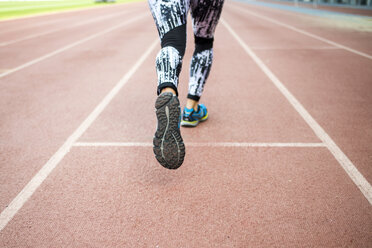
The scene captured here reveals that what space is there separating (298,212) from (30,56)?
6.95 metres

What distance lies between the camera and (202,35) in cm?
251

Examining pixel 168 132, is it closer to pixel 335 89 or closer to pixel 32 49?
pixel 335 89

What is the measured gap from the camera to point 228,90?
4129 mm

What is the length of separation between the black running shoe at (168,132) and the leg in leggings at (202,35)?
994mm

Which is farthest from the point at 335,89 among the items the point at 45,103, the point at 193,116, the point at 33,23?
the point at 33,23

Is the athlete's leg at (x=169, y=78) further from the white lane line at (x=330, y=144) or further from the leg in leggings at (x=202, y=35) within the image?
the white lane line at (x=330, y=144)

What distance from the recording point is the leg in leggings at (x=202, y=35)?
2182 millimetres

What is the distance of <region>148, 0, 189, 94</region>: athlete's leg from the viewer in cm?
162

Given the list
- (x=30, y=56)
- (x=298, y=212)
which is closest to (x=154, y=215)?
(x=298, y=212)

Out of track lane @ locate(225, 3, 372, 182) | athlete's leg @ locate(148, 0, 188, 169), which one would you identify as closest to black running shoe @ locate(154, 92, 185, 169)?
athlete's leg @ locate(148, 0, 188, 169)

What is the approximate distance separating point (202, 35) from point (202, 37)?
3 cm

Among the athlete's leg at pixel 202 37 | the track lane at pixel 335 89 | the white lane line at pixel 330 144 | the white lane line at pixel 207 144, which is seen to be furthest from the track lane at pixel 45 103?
the track lane at pixel 335 89

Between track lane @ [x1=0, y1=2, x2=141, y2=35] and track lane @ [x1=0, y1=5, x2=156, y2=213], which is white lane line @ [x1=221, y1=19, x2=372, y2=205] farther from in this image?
track lane @ [x1=0, y1=2, x2=141, y2=35]

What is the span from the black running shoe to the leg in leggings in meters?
0.99
